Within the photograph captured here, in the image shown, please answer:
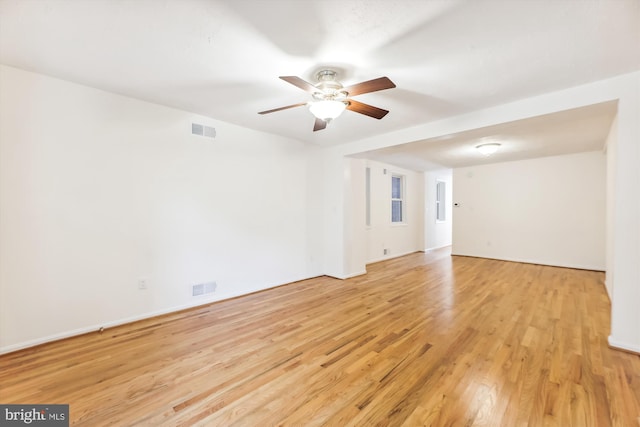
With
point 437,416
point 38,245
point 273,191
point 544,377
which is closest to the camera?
point 437,416

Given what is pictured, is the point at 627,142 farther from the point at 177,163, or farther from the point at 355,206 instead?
the point at 177,163

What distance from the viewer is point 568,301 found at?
11.5ft

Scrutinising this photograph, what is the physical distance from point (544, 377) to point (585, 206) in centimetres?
522

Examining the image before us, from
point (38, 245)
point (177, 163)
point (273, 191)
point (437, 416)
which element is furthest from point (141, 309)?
point (437, 416)

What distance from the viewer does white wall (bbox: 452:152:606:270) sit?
5242 mm

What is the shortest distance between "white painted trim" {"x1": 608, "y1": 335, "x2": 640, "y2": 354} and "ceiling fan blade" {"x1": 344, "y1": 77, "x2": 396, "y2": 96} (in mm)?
2971

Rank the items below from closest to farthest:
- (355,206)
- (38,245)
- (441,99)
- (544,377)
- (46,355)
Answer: (544,377), (46,355), (38,245), (441,99), (355,206)

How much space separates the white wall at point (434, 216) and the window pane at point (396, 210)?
1.11m

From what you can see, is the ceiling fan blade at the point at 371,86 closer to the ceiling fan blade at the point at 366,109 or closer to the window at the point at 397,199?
the ceiling fan blade at the point at 366,109

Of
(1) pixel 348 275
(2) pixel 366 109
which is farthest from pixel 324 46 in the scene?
(1) pixel 348 275

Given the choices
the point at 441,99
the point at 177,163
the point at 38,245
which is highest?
the point at 441,99

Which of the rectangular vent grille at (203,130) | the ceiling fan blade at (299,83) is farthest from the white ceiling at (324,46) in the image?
the rectangular vent grille at (203,130)

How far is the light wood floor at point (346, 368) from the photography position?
1.59m

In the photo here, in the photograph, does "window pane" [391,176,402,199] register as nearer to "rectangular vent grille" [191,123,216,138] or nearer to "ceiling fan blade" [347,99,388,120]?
"ceiling fan blade" [347,99,388,120]
